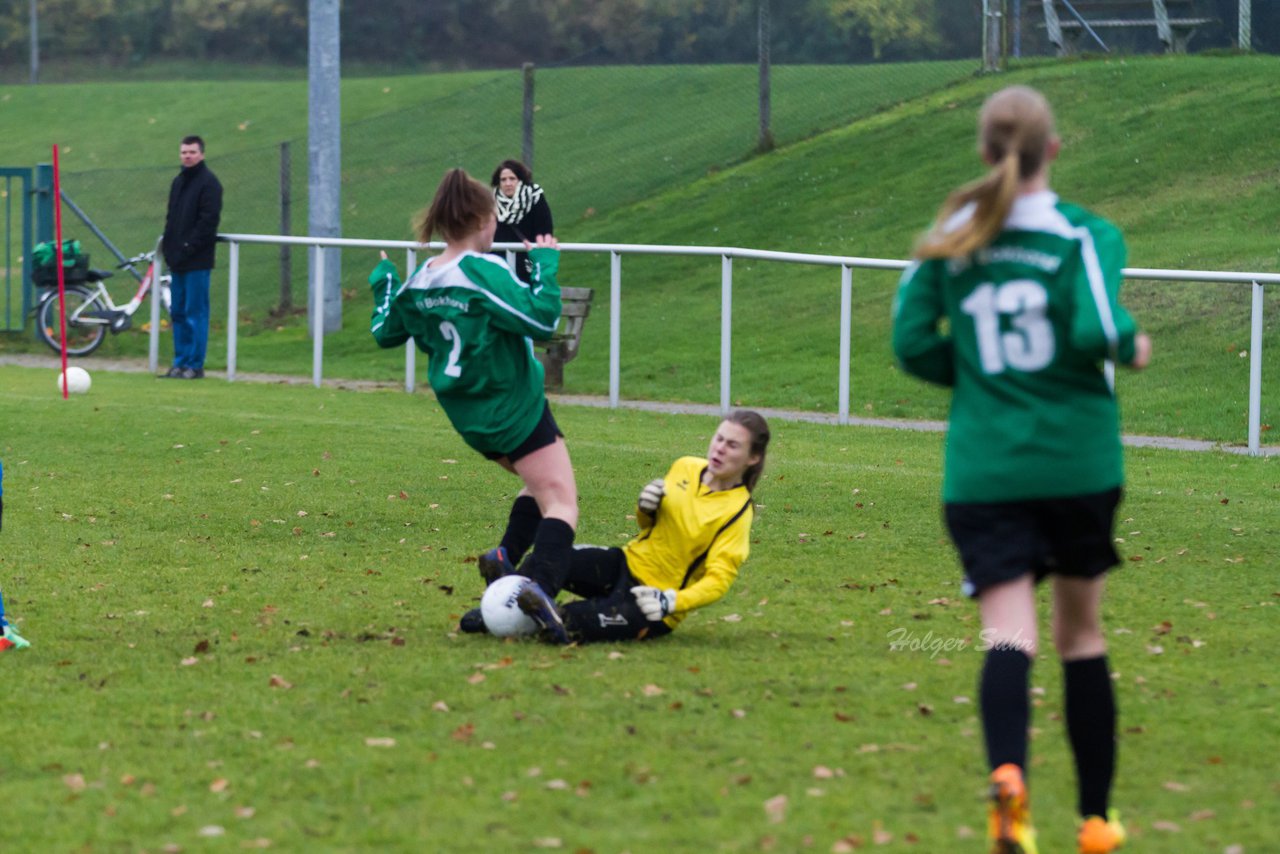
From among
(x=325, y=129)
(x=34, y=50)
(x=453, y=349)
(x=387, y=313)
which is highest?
(x=34, y=50)

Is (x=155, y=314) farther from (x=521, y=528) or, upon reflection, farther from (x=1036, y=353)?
(x=1036, y=353)

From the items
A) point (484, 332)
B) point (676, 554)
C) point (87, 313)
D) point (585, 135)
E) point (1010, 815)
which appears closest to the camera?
point (1010, 815)

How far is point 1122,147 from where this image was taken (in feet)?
75.9

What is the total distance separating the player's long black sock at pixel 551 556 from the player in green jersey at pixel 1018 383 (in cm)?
244

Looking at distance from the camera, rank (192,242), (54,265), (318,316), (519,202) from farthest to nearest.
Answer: (54,265), (318,316), (192,242), (519,202)

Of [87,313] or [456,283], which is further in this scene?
[87,313]

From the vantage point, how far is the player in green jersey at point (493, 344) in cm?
Result: 625

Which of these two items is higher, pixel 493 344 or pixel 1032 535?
pixel 493 344

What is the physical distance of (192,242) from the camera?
1620cm

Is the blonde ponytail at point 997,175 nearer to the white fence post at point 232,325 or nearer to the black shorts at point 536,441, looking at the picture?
the black shorts at point 536,441

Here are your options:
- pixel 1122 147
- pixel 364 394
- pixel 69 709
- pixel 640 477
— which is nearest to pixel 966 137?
pixel 1122 147

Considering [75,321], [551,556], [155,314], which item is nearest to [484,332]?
[551,556]

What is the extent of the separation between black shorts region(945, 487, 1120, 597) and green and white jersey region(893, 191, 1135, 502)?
1.5 inches

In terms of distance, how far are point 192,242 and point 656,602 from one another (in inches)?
436
